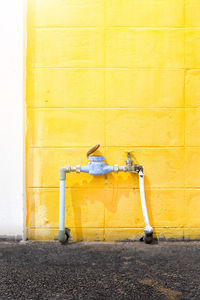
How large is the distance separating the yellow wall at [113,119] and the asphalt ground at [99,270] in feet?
0.53

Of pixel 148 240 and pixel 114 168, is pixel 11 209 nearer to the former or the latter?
pixel 114 168

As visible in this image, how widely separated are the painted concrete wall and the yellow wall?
75 mm

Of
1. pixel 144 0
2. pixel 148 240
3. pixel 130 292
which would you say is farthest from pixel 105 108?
pixel 130 292

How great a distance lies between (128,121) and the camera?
2096 mm

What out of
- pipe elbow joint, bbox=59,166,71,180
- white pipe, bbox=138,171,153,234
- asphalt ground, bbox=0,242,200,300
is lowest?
asphalt ground, bbox=0,242,200,300

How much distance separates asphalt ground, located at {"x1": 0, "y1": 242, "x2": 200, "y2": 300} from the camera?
1354 millimetres

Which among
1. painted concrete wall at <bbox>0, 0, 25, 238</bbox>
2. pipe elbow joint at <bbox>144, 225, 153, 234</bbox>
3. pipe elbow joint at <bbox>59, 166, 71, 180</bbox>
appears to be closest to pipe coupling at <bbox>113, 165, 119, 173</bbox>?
pipe elbow joint at <bbox>59, 166, 71, 180</bbox>

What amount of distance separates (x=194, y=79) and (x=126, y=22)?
67cm

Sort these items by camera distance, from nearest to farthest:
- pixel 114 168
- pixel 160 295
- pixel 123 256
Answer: pixel 160 295 → pixel 123 256 → pixel 114 168

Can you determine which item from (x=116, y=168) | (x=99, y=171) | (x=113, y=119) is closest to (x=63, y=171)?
(x=99, y=171)

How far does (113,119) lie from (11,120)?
0.77m

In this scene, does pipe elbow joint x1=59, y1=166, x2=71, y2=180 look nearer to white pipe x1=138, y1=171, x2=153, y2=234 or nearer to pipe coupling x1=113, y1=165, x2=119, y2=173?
pipe coupling x1=113, y1=165, x2=119, y2=173

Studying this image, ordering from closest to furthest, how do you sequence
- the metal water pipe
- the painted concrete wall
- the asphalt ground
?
1. the asphalt ground
2. the metal water pipe
3. the painted concrete wall

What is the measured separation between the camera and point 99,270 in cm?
160
